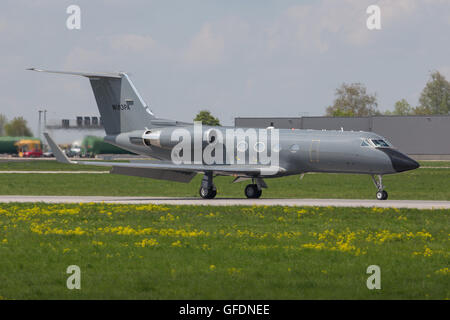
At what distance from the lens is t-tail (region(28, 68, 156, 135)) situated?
119 ft

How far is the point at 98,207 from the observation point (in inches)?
1075

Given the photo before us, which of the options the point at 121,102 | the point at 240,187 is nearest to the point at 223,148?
the point at 121,102

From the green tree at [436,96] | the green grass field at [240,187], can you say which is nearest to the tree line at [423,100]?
the green tree at [436,96]

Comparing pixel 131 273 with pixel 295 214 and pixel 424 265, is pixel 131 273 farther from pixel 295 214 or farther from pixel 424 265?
pixel 295 214

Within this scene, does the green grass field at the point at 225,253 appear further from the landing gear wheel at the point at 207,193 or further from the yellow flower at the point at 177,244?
the landing gear wheel at the point at 207,193

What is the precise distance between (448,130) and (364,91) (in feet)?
213

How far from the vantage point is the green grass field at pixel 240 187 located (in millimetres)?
39750

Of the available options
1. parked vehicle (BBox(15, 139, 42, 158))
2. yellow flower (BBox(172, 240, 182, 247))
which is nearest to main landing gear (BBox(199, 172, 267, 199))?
yellow flower (BBox(172, 240, 182, 247))

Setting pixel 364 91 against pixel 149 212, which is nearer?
pixel 149 212

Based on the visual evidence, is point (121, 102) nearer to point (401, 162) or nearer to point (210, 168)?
point (210, 168)

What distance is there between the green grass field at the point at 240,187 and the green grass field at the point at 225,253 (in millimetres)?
14434

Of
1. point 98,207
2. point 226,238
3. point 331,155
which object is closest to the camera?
point 226,238
